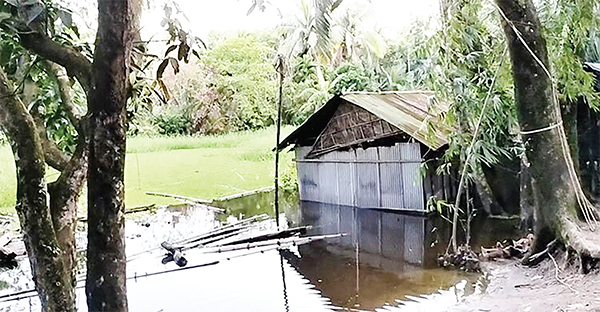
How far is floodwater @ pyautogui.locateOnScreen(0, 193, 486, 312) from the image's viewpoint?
7121mm

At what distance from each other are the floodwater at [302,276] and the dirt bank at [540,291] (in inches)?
15.2

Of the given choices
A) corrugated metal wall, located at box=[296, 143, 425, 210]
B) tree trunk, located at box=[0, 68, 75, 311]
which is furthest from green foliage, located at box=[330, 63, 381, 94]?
tree trunk, located at box=[0, 68, 75, 311]

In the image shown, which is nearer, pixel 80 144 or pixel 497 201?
pixel 80 144

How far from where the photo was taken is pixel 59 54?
105 inches

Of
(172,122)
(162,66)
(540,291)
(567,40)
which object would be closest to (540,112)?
(567,40)

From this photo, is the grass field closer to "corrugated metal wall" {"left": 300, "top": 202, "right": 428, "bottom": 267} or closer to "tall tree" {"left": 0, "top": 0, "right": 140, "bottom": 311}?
"corrugated metal wall" {"left": 300, "top": 202, "right": 428, "bottom": 267}

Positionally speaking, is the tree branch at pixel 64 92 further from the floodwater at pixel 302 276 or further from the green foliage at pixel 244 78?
the green foliage at pixel 244 78

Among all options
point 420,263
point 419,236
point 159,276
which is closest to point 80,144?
point 159,276

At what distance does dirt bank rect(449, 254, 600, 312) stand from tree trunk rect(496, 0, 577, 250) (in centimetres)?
46

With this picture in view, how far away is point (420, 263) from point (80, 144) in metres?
6.37

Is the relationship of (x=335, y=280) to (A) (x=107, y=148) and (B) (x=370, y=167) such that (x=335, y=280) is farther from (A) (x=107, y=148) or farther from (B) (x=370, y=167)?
(A) (x=107, y=148)

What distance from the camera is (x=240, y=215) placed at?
12.8 meters

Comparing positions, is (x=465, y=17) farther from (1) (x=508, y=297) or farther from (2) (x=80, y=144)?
(2) (x=80, y=144)

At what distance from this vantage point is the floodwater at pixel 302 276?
7121 mm
